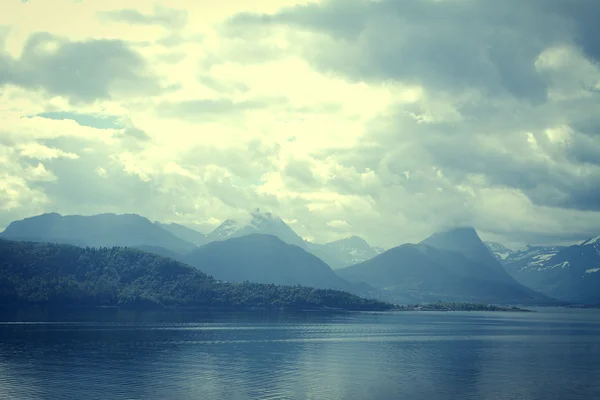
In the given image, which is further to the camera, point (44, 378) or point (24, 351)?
point (24, 351)

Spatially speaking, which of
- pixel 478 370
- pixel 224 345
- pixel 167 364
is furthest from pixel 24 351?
pixel 478 370

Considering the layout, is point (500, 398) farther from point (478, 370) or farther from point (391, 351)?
point (391, 351)

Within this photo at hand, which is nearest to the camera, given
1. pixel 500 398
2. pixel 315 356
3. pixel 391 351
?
pixel 500 398

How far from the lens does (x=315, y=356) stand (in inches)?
6988

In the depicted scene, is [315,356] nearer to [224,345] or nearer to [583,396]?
[224,345]

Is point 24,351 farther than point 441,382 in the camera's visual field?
Yes

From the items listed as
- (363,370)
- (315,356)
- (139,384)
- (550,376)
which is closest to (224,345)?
(315,356)

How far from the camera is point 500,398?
117562 mm

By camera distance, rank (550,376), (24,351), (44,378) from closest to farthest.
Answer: (44,378), (550,376), (24,351)

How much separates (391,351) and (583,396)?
80.8m

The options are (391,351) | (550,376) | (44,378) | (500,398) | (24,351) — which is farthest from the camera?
(391,351)

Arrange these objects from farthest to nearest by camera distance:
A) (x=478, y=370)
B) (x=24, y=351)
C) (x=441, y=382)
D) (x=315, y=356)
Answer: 1. (x=315, y=356)
2. (x=24, y=351)
3. (x=478, y=370)
4. (x=441, y=382)

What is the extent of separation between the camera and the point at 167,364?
499 feet

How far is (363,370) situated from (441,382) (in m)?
21.8
